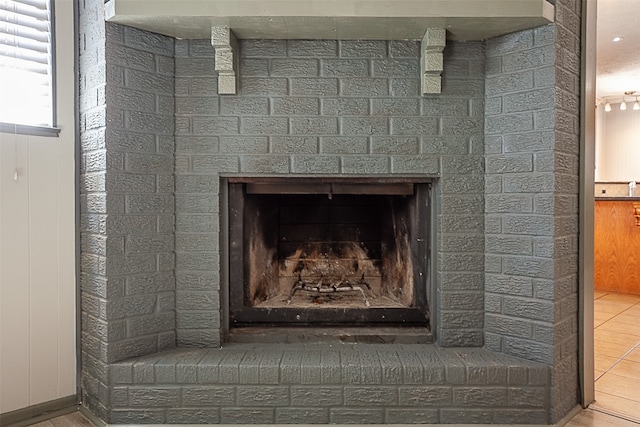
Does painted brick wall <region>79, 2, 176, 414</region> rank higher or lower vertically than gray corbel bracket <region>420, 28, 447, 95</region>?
lower

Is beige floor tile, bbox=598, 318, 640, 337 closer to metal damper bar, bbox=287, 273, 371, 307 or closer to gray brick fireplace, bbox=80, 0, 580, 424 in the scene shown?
gray brick fireplace, bbox=80, 0, 580, 424

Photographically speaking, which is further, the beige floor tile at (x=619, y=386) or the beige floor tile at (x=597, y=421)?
the beige floor tile at (x=619, y=386)


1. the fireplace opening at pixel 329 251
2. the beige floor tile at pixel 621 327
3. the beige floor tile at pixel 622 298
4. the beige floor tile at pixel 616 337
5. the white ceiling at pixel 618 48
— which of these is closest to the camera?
the fireplace opening at pixel 329 251

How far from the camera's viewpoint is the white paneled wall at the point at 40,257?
158 centimetres

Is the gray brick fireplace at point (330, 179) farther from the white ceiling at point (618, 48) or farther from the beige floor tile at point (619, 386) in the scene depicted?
the white ceiling at point (618, 48)

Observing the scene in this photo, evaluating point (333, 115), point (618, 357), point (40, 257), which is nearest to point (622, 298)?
point (618, 357)

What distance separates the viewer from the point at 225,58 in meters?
1.63

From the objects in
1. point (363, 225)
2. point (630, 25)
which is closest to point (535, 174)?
point (363, 225)

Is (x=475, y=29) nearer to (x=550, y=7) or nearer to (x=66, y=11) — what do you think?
(x=550, y=7)

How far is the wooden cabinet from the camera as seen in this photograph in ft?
12.4

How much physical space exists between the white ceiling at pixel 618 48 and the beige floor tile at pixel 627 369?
2.24 m

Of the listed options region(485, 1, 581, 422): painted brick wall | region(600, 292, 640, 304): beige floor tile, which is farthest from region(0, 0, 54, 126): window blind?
region(600, 292, 640, 304): beige floor tile

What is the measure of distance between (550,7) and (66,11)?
190cm

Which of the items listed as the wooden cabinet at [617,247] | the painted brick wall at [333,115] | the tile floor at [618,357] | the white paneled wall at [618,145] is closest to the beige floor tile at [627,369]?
the tile floor at [618,357]
